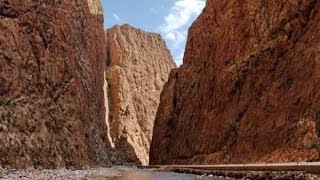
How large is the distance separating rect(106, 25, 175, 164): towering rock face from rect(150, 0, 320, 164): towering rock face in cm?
2591

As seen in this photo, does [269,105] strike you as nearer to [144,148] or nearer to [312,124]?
[312,124]

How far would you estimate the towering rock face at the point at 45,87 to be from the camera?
38281mm

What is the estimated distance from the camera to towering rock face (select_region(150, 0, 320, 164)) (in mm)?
35594

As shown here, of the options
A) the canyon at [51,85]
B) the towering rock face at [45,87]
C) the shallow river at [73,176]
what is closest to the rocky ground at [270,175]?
the shallow river at [73,176]

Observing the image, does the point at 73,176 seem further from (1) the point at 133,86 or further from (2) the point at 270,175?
(1) the point at 133,86

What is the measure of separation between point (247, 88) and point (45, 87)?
1954cm

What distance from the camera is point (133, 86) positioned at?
108 meters

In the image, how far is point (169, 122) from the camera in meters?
67.2

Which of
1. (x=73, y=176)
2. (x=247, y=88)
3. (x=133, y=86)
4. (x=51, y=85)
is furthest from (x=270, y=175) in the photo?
(x=133, y=86)

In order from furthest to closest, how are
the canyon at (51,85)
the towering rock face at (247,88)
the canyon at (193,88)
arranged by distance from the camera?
the canyon at (51,85) < the canyon at (193,88) < the towering rock face at (247,88)

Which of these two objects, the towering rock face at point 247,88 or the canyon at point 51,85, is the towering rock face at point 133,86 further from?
the towering rock face at point 247,88

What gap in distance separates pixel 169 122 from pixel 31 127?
1181 inches

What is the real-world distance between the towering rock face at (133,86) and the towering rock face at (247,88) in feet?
85.0

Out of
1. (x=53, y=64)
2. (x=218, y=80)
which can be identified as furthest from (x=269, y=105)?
(x=53, y=64)
